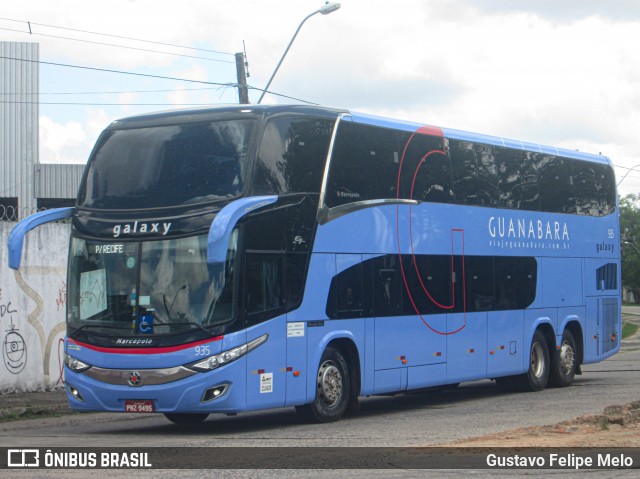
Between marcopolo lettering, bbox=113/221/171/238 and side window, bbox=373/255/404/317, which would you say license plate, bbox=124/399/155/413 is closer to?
marcopolo lettering, bbox=113/221/171/238

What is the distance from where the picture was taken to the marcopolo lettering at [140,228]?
14203mm

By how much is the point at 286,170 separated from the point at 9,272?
23.3ft

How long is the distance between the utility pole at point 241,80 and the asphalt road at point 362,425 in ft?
29.1

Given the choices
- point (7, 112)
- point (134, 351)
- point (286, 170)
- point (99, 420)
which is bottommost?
point (99, 420)

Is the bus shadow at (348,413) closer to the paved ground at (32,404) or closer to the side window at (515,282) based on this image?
the side window at (515,282)

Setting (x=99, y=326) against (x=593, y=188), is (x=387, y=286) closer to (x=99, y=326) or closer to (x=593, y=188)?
(x=99, y=326)

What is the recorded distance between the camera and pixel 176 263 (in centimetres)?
1405

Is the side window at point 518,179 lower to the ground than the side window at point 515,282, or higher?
higher

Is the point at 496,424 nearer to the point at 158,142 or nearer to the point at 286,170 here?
the point at 286,170

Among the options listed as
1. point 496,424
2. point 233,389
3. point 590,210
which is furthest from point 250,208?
point 590,210

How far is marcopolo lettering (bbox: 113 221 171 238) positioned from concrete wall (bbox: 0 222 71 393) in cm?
582

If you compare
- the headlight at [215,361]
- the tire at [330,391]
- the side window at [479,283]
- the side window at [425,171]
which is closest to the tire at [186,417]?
the tire at [330,391]

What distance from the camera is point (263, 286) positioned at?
1443 cm

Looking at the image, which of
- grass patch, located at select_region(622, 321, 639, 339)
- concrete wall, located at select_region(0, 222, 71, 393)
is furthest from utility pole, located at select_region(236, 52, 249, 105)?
grass patch, located at select_region(622, 321, 639, 339)
